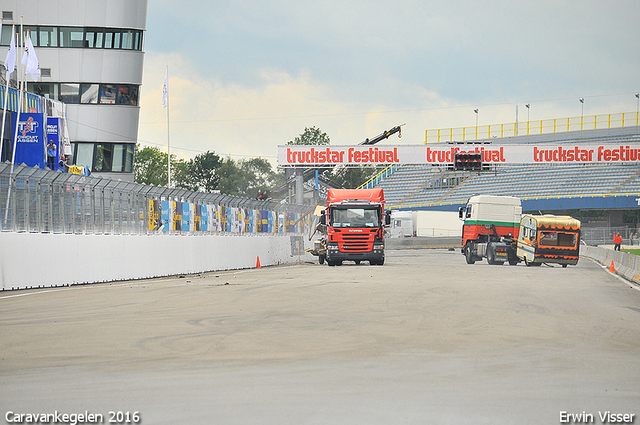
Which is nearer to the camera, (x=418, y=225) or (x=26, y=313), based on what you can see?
(x=26, y=313)

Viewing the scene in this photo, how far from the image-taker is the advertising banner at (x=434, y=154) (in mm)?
58375

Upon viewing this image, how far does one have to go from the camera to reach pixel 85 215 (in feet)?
69.8

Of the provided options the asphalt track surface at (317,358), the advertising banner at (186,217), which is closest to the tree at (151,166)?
the advertising banner at (186,217)

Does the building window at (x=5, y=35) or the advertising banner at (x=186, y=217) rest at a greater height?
the building window at (x=5, y=35)

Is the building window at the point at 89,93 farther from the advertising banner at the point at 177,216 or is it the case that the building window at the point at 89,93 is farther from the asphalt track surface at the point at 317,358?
the asphalt track surface at the point at 317,358

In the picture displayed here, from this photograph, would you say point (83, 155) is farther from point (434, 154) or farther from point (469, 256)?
point (469, 256)

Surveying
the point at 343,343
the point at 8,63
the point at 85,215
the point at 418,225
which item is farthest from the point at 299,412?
the point at 418,225

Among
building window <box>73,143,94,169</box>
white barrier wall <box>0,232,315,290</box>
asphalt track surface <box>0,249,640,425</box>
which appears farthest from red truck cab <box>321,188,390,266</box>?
building window <box>73,143,94,169</box>

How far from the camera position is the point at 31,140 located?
146ft

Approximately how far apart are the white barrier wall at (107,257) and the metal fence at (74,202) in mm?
351

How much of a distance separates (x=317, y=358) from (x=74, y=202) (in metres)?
14.0

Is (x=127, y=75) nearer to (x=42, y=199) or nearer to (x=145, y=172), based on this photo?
(x=42, y=199)

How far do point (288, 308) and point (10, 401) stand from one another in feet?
26.3

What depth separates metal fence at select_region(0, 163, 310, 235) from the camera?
1836 cm
